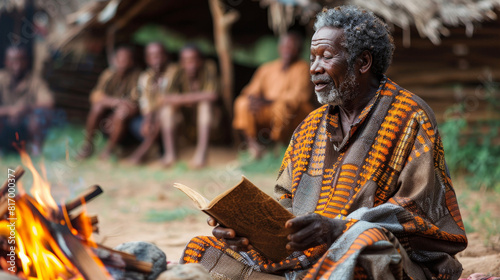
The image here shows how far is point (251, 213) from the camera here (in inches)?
92.4

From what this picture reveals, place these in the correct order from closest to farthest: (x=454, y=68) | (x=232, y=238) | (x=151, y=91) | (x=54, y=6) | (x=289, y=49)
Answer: (x=232, y=238) < (x=454, y=68) < (x=289, y=49) < (x=151, y=91) < (x=54, y=6)

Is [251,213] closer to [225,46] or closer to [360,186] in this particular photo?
[360,186]

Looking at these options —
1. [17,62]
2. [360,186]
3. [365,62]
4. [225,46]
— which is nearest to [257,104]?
[225,46]

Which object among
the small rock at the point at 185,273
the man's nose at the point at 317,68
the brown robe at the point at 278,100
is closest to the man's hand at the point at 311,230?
the small rock at the point at 185,273

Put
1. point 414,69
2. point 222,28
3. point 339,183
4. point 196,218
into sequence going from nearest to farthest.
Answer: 1. point 339,183
2. point 196,218
3. point 414,69
4. point 222,28

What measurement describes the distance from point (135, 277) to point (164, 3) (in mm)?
8090

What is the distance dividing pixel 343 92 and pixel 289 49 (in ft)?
19.7

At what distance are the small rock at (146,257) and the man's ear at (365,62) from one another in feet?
4.33

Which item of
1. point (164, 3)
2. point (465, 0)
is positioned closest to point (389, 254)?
point (465, 0)

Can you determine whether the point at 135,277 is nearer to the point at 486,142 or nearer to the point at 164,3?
the point at 486,142

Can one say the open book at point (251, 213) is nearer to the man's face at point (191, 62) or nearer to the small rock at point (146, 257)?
the small rock at point (146, 257)

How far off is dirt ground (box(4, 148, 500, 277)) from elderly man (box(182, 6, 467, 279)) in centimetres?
109

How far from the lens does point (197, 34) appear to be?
10703mm

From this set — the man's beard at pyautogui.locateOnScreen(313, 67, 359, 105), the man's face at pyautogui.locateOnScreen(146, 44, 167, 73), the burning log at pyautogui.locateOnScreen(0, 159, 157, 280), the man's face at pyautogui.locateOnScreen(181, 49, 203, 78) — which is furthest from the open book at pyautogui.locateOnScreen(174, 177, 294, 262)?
the man's face at pyautogui.locateOnScreen(146, 44, 167, 73)
